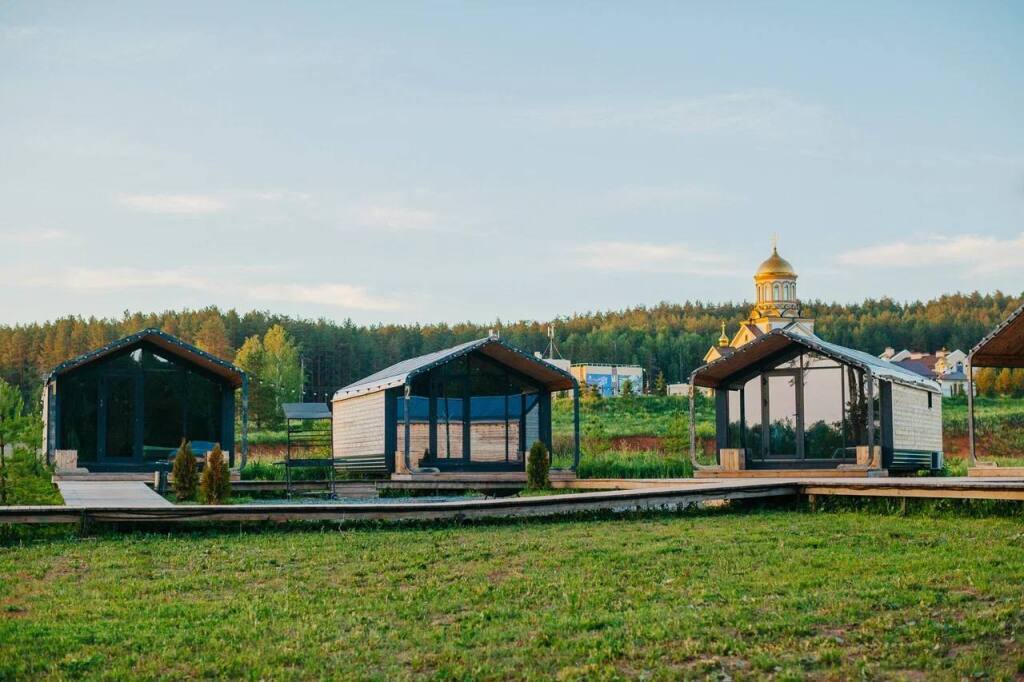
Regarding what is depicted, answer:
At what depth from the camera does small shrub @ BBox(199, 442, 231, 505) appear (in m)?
18.3

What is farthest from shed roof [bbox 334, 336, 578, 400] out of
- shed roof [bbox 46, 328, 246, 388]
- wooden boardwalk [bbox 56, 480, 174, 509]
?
wooden boardwalk [bbox 56, 480, 174, 509]

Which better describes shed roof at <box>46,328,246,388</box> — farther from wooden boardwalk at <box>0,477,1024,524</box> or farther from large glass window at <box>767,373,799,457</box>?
large glass window at <box>767,373,799,457</box>

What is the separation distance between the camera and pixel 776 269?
6266 cm

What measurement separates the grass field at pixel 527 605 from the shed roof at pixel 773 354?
10255mm

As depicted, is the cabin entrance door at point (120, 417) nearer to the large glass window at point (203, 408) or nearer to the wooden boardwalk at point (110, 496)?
the large glass window at point (203, 408)

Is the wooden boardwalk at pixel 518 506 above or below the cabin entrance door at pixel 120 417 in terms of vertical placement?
below

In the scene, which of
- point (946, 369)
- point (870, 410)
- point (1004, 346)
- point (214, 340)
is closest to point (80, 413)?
point (870, 410)

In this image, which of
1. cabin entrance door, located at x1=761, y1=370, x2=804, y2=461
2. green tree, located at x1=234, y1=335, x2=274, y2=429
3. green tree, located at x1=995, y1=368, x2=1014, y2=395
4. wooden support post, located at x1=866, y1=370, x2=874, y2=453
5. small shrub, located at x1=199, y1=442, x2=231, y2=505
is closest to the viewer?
small shrub, located at x1=199, y1=442, x2=231, y2=505

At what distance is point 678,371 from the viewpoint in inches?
4080

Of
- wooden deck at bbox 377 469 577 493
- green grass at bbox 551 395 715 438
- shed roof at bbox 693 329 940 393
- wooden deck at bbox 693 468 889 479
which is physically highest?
shed roof at bbox 693 329 940 393

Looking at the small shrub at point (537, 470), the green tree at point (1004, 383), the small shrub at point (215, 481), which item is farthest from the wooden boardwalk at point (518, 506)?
the green tree at point (1004, 383)

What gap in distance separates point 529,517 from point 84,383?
13.7 meters

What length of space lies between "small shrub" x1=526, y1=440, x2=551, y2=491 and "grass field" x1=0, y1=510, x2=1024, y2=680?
9746mm

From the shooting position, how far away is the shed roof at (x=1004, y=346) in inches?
785
